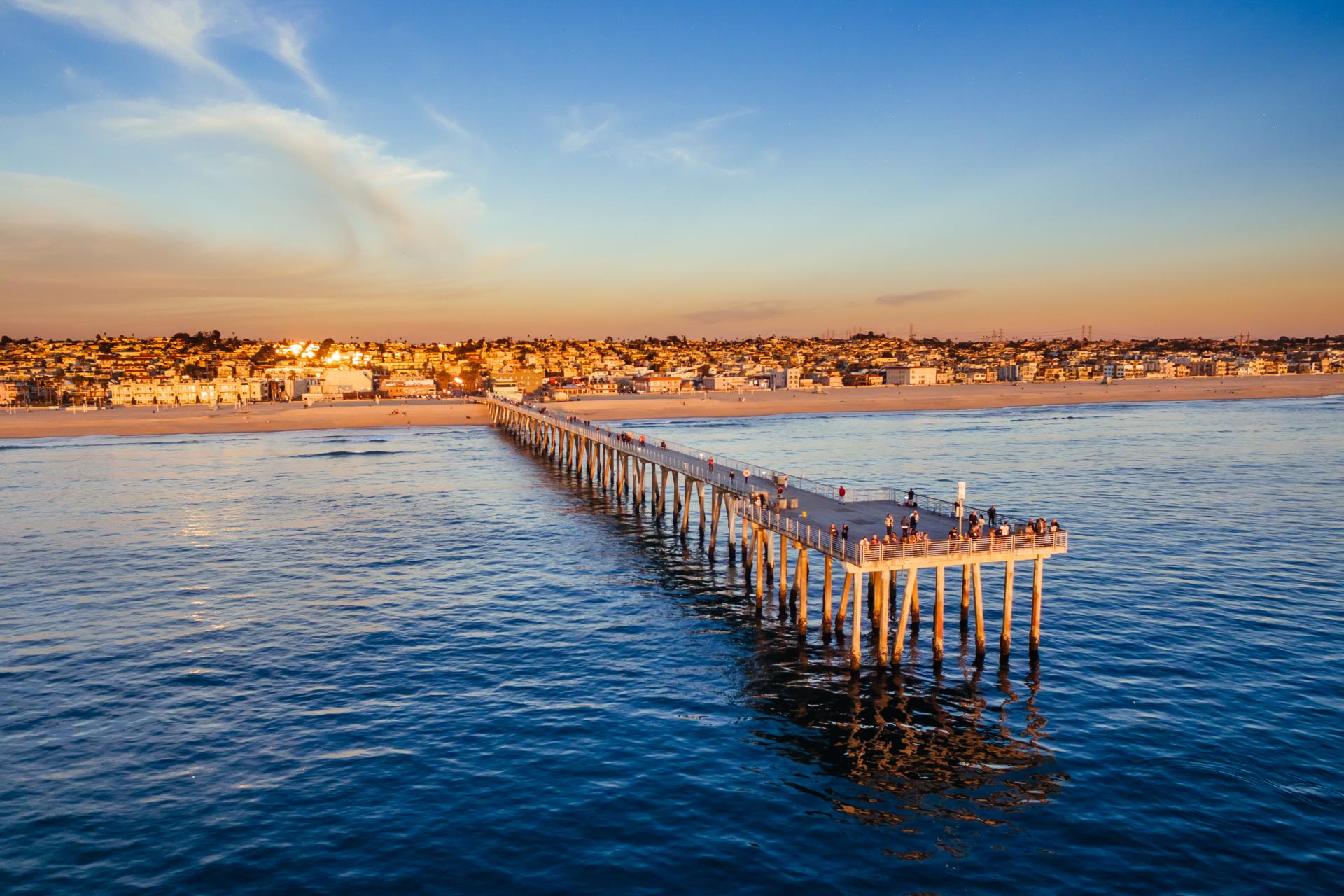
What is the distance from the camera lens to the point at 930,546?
83.8ft

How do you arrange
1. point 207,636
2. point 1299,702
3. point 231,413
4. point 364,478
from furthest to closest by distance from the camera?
point 231,413
point 364,478
point 207,636
point 1299,702

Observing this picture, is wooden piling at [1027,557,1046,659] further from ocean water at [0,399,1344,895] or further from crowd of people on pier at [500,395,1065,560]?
crowd of people on pier at [500,395,1065,560]

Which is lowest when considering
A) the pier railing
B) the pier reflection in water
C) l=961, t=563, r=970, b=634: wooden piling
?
the pier reflection in water

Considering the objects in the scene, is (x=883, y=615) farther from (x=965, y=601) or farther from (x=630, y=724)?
(x=630, y=724)

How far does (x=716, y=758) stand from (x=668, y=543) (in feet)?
86.5

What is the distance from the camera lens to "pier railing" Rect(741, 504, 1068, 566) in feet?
82.2

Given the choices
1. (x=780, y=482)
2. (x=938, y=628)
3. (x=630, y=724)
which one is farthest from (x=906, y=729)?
(x=780, y=482)

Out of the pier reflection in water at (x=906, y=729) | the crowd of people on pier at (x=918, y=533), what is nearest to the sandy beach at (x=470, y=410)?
→ the crowd of people on pier at (x=918, y=533)

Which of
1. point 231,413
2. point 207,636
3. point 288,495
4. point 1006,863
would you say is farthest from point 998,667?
point 231,413

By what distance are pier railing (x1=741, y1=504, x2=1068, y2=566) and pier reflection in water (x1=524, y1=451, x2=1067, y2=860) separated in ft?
12.3

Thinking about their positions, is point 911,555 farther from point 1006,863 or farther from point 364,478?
point 364,478

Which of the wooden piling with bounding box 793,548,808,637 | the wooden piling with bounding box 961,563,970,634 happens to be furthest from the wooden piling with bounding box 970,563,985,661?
the wooden piling with bounding box 793,548,808,637

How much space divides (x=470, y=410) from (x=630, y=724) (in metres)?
150

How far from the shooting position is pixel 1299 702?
914 inches
